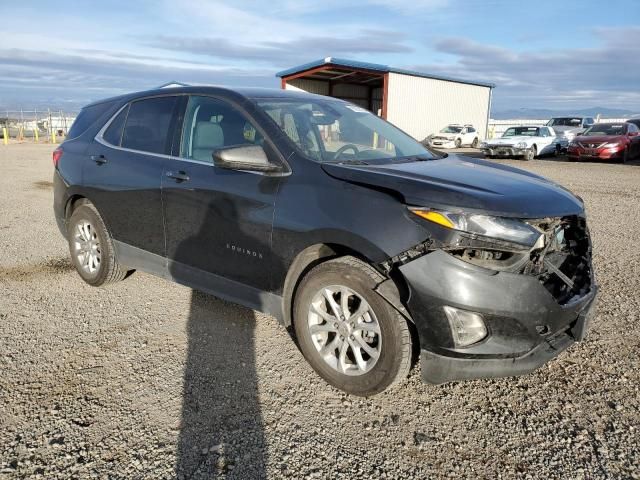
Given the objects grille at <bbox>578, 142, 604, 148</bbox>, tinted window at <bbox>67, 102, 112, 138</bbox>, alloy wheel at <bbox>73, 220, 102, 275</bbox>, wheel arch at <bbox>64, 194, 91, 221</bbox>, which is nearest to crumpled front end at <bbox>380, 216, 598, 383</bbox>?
alloy wheel at <bbox>73, 220, 102, 275</bbox>

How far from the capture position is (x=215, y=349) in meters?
3.44

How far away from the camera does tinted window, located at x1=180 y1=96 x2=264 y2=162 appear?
11.2 feet

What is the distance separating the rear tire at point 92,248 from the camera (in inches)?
173

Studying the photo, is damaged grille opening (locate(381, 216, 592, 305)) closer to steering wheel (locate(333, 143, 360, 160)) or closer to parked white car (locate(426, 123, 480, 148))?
steering wheel (locate(333, 143, 360, 160))

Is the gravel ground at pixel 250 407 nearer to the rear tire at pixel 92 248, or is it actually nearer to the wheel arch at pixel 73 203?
the rear tire at pixel 92 248

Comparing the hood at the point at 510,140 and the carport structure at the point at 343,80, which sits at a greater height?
the carport structure at the point at 343,80

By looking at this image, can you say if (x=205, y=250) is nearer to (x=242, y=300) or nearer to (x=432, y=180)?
(x=242, y=300)

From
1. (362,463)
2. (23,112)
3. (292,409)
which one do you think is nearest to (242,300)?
(292,409)

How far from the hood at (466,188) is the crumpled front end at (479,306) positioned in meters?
0.16

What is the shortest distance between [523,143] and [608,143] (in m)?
2.96

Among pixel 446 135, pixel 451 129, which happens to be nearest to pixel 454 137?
pixel 446 135

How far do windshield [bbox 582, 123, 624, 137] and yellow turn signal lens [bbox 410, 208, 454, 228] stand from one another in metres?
20.3

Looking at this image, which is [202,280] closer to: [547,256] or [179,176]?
[179,176]

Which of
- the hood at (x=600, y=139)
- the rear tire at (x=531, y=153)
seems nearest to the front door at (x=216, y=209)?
the rear tire at (x=531, y=153)
